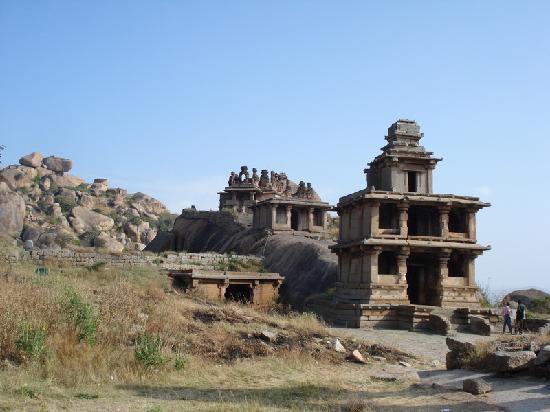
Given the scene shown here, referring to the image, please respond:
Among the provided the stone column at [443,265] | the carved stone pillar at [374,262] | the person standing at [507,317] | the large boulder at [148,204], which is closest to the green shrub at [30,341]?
the carved stone pillar at [374,262]

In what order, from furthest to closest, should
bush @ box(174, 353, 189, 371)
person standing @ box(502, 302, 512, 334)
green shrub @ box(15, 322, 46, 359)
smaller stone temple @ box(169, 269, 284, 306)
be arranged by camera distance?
smaller stone temple @ box(169, 269, 284, 306) < person standing @ box(502, 302, 512, 334) < bush @ box(174, 353, 189, 371) < green shrub @ box(15, 322, 46, 359)

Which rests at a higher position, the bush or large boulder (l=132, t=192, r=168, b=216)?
large boulder (l=132, t=192, r=168, b=216)

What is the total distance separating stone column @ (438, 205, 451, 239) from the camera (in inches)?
938

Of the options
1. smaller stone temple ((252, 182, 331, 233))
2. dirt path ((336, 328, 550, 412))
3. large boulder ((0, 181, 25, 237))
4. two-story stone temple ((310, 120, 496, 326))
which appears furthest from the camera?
large boulder ((0, 181, 25, 237))

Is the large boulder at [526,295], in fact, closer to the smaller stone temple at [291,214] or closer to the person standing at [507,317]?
the person standing at [507,317]

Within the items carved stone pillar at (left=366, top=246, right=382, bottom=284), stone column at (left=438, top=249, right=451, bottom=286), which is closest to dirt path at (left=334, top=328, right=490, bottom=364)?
carved stone pillar at (left=366, top=246, right=382, bottom=284)

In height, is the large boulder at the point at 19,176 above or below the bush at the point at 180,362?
above

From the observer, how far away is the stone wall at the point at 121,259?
93.5 ft

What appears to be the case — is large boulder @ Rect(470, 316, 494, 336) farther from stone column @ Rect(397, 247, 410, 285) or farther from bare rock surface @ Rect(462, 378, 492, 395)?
bare rock surface @ Rect(462, 378, 492, 395)

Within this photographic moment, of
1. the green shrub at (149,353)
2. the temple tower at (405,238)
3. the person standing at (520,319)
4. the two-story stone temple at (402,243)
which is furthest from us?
the temple tower at (405,238)

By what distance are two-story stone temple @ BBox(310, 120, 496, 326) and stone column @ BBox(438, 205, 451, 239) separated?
0.13ft

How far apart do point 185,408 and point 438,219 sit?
1878cm

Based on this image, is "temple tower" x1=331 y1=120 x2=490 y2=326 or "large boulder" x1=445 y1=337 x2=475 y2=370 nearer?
"large boulder" x1=445 y1=337 x2=475 y2=370

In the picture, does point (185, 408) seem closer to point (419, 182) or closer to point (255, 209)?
point (419, 182)
